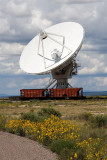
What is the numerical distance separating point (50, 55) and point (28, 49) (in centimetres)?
558

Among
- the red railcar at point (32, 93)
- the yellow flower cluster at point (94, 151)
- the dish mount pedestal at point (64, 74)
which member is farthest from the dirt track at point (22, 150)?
the red railcar at point (32, 93)

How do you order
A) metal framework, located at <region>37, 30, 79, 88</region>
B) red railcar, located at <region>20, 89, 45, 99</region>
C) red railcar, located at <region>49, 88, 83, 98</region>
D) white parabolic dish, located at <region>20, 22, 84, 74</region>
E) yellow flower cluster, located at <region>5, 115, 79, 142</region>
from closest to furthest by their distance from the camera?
yellow flower cluster, located at <region>5, 115, 79, 142</region> → white parabolic dish, located at <region>20, 22, 84, 74</region> → metal framework, located at <region>37, 30, 79, 88</region> → red railcar, located at <region>49, 88, 83, 98</region> → red railcar, located at <region>20, 89, 45, 99</region>

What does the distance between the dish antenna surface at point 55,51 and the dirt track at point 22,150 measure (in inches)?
1386

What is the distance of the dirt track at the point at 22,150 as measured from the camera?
945cm

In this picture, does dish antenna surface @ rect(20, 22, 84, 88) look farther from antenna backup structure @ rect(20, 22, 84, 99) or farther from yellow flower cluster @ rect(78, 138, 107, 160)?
yellow flower cluster @ rect(78, 138, 107, 160)

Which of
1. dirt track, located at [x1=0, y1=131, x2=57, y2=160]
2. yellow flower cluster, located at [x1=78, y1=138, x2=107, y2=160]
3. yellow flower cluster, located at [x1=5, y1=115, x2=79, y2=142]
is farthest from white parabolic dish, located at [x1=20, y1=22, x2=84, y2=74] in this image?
yellow flower cluster, located at [x1=78, y1=138, x2=107, y2=160]

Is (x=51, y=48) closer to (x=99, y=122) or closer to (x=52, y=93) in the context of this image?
(x=52, y=93)

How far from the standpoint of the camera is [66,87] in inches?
2327

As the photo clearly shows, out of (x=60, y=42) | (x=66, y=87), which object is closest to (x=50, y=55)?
(x=60, y=42)

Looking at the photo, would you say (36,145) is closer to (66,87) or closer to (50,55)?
(50,55)

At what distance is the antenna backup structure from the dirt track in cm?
3521

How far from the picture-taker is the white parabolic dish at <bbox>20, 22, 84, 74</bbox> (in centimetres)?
4791

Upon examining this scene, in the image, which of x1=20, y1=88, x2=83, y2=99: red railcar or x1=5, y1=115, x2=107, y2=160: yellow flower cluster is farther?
x1=20, y1=88, x2=83, y2=99: red railcar

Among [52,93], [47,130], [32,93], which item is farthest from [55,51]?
[47,130]
